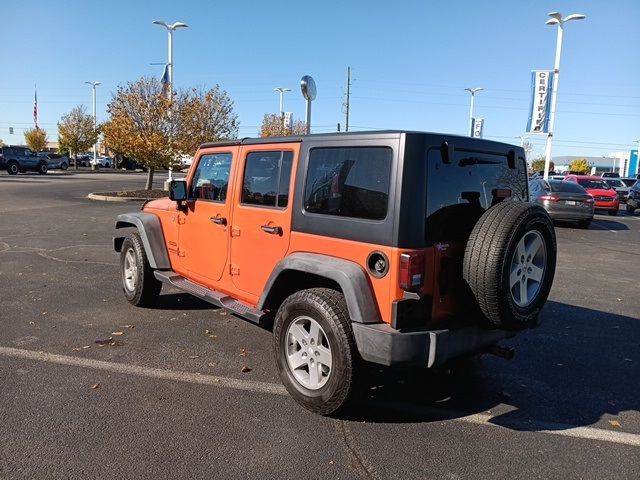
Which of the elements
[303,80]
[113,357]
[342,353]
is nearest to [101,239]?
[303,80]

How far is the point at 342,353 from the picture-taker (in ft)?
11.0

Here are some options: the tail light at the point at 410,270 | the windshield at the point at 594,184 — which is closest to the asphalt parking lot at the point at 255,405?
the tail light at the point at 410,270

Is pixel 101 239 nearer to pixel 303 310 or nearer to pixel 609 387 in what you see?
pixel 303 310

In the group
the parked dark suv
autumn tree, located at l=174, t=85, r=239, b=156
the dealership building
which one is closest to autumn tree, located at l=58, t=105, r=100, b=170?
the parked dark suv

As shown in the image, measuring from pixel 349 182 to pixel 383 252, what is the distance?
60 cm

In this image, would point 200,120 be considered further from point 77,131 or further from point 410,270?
point 77,131

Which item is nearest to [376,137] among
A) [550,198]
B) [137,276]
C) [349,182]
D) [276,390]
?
[349,182]

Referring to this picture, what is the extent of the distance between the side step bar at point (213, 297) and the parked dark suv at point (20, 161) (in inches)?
1577

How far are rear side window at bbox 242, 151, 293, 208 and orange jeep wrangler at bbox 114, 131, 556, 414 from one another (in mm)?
13

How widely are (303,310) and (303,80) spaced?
1057 centimetres

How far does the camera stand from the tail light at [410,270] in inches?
125

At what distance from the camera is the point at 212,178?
16.4 ft

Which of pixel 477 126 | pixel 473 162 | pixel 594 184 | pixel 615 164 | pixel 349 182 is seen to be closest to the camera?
pixel 349 182

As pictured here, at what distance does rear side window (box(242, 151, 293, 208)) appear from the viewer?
13.4ft
